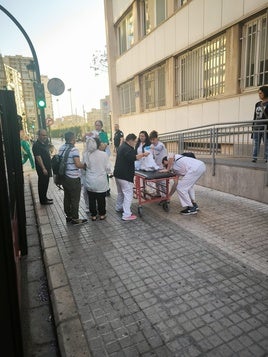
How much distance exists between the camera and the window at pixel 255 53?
23.7 feet

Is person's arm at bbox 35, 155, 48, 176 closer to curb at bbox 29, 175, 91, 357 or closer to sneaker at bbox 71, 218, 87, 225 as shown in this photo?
sneaker at bbox 71, 218, 87, 225

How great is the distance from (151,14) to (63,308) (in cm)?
1365

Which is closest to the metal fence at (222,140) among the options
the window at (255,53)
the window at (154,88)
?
the window at (255,53)

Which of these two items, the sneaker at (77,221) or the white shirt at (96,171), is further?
the sneaker at (77,221)

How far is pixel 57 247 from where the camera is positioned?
14.2 feet

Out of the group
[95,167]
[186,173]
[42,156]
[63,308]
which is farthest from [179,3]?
[63,308]

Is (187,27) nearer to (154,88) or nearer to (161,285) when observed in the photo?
(154,88)

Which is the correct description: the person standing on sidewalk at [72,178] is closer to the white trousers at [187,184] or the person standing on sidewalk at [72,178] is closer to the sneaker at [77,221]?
the sneaker at [77,221]

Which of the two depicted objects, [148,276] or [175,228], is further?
[175,228]

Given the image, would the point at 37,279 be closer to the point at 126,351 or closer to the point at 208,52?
the point at 126,351

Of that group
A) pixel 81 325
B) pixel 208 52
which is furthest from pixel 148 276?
pixel 208 52

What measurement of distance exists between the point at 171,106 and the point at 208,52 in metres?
2.81

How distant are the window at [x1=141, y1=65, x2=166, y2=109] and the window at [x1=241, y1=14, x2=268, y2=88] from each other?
197 inches

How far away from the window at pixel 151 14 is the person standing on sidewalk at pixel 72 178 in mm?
9697
